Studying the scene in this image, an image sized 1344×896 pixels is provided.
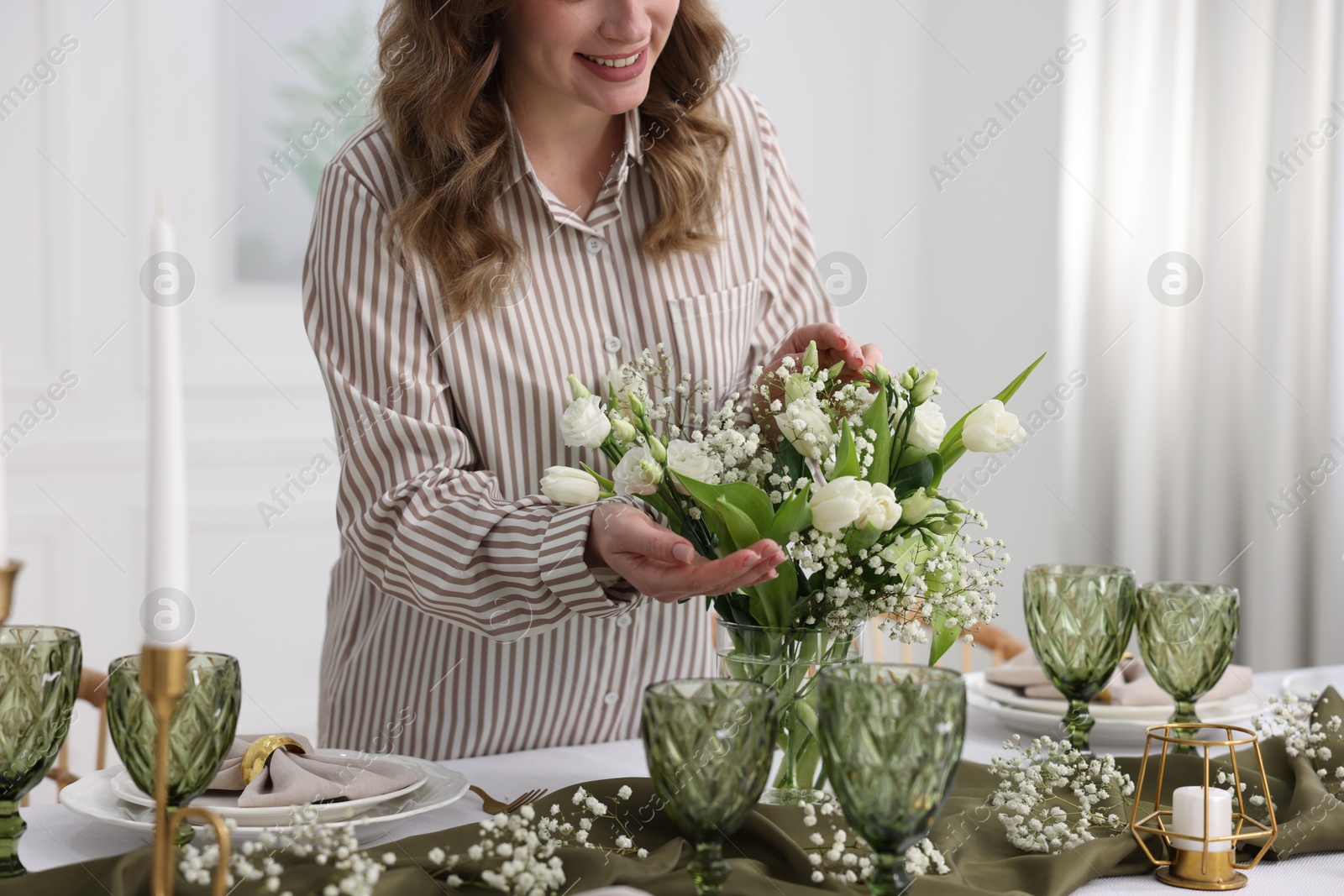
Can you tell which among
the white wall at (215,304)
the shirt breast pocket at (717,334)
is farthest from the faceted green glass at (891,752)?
the white wall at (215,304)

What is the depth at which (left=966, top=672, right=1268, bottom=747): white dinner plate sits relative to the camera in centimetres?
135

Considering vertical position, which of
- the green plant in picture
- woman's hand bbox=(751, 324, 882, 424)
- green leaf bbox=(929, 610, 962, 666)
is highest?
the green plant in picture

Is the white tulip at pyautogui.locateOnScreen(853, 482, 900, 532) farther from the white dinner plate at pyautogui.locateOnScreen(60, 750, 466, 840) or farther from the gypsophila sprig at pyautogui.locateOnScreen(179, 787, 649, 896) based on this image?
the white dinner plate at pyautogui.locateOnScreen(60, 750, 466, 840)

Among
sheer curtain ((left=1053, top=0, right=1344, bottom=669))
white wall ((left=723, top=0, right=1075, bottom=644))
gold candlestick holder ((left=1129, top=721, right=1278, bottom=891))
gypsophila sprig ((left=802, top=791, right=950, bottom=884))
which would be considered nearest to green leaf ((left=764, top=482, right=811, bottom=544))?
gypsophila sprig ((left=802, top=791, right=950, bottom=884))

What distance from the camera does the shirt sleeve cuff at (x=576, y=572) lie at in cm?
115

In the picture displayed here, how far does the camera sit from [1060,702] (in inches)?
56.4

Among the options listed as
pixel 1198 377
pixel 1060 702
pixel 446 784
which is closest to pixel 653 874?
pixel 446 784

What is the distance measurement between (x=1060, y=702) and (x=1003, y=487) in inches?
94.9

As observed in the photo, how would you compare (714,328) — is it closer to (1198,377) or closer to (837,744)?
(837,744)

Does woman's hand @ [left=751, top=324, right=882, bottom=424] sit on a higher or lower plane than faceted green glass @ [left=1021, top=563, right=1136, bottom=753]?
higher

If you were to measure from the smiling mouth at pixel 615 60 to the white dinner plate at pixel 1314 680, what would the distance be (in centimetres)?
110

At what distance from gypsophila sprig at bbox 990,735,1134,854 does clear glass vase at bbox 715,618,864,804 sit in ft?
0.53

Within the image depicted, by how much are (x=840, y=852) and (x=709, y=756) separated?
154 millimetres

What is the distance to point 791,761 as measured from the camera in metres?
1.08
